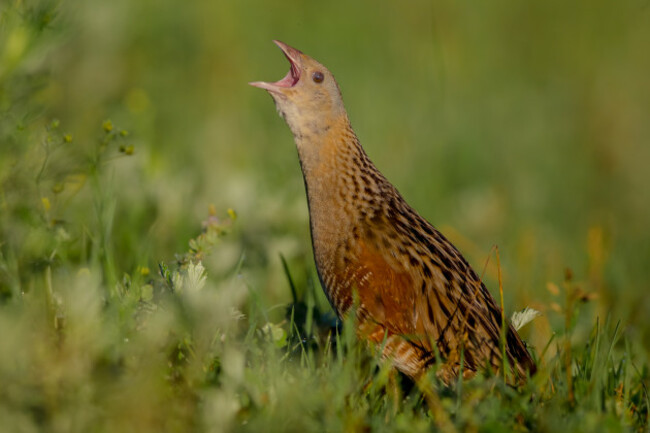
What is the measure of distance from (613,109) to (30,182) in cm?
627

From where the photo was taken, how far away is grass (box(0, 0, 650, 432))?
9.90 ft

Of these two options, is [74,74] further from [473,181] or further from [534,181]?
[534,181]

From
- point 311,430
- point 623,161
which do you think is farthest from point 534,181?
point 311,430

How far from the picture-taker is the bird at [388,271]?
3.65 m

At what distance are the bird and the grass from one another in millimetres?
159

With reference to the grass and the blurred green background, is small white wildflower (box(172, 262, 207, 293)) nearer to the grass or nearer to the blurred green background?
the grass

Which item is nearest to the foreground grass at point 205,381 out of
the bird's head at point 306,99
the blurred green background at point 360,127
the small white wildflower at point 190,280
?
the small white wildflower at point 190,280

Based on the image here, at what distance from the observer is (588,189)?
7797 millimetres

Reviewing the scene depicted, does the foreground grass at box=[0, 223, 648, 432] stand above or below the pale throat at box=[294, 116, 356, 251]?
below

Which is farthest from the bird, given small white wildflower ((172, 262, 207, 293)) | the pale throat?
small white wildflower ((172, 262, 207, 293))

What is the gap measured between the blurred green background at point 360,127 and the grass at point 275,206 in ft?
0.07

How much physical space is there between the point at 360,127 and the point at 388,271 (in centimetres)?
423

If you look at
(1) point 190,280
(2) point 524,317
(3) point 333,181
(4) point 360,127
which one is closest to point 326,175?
(3) point 333,181

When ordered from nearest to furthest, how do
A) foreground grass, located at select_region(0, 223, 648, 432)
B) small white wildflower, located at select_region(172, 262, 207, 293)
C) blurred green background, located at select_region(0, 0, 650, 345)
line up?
1. foreground grass, located at select_region(0, 223, 648, 432)
2. small white wildflower, located at select_region(172, 262, 207, 293)
3. blurred green background, located at select_region(0, 0, 650, 345)
